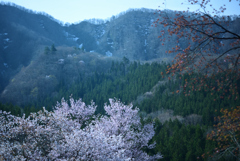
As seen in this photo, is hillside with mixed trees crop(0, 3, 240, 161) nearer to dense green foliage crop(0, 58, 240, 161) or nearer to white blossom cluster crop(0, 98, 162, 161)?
dense green foliage crop(0, 58, 240, 161)

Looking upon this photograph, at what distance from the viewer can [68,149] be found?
30.1 ft

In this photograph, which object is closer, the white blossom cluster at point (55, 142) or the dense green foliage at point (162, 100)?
the white blossom cluster at point (55, 142)

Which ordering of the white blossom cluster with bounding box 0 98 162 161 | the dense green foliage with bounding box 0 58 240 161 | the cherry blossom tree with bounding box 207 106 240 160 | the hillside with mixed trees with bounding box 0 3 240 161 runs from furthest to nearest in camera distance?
the dense green foliage with bounding box 0 58 240 161, the hillside with mixed trees with bounding box 0 3 240 161, the white blossom cluster with bounding box 0 98 162 161, the cherry blossom tree with bounding box 207 106 240 160

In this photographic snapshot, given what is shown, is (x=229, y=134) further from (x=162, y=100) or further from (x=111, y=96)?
(x=111, y=96)

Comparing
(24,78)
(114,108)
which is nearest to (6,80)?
(24,78)

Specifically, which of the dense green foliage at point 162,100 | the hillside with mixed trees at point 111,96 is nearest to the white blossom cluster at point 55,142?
the hillside with mixed trees at point 111,96

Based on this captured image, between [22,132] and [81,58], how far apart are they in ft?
383

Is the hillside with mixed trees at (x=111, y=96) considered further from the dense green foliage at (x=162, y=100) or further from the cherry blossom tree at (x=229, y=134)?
the cherry blossom tree at (x=229, y=134)

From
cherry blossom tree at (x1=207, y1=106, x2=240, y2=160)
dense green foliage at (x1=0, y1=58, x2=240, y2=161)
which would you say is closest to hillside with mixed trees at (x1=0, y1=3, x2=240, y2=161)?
dense green foliage at (x1=0, y1=58, x2=240, y2=161)

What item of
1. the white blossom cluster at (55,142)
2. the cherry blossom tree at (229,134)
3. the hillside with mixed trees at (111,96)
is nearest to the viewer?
the cherry blossom tree at (229,134)

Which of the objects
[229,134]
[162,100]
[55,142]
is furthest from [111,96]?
[229,134]

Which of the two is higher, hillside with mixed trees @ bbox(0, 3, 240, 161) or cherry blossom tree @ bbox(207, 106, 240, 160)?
cherry blossom tree @ bbox(207, 106, 240, 160)

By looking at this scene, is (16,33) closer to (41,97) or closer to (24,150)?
(41,97)

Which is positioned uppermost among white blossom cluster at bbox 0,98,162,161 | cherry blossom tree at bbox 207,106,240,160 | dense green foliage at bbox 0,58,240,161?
cherry blossom tree at bbox 207,106,240,160
